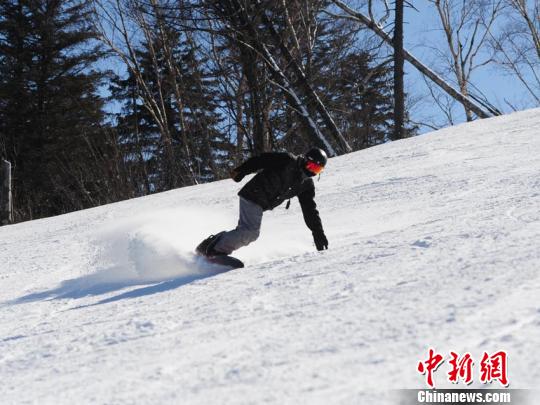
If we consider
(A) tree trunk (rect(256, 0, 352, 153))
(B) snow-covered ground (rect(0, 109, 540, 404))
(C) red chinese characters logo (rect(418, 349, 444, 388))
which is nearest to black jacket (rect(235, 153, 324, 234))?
(B) snow-covered ground (rect(0, 109, 540, 404))

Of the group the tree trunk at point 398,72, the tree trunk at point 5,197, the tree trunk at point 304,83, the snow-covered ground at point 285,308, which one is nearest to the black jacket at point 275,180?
the snow-covered ground at point 285,308

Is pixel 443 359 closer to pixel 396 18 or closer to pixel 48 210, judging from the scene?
pixel 396 18

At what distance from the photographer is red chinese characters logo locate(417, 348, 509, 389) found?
6.05ft

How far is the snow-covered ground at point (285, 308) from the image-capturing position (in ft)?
6.58

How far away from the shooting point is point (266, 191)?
4730mm

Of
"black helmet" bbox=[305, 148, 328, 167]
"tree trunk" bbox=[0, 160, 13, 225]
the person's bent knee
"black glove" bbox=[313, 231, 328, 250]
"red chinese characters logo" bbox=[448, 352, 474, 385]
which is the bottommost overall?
"red chinese characters logo" bbox=[448, 352, 474, 385]

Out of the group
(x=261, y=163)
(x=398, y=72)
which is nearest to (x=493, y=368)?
(x=261, y=163)

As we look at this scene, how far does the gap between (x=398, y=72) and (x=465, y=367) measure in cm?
1381

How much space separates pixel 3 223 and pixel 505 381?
12.3 m

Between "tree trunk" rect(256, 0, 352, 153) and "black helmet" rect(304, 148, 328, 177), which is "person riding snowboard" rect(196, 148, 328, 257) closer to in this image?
"black helmet" rect(304, 148, 328, 177)

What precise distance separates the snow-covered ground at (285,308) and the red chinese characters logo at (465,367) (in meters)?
0.02

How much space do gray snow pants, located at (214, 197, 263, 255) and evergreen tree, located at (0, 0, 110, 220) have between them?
1531cm

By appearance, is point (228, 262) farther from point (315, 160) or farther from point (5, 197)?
point (5, 197)

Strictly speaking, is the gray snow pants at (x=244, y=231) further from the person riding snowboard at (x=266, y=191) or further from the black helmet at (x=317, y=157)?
the black helmet at (x=317, y=157)
